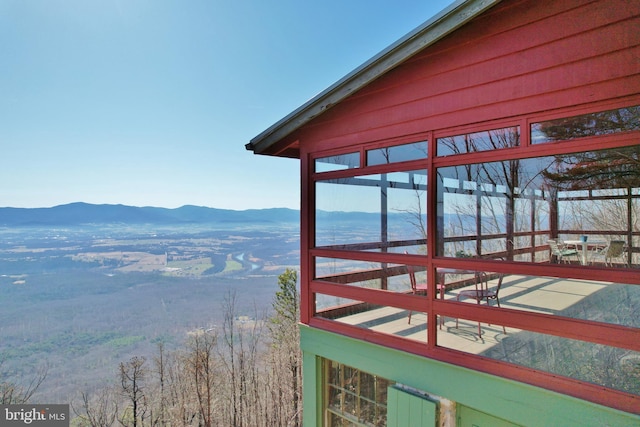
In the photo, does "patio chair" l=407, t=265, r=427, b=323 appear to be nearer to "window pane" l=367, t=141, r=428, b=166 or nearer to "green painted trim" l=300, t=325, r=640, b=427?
"green painted trim" l=300, t=325, r=640, b=427

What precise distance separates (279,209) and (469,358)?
25.6 meters

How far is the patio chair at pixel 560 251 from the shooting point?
248cm

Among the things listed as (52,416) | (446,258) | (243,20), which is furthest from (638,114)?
(243,20)

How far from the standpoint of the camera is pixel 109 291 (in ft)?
72.4

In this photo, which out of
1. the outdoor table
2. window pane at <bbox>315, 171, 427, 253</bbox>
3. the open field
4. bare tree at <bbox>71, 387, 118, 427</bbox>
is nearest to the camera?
the outdoor table

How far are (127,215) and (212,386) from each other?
2312cm

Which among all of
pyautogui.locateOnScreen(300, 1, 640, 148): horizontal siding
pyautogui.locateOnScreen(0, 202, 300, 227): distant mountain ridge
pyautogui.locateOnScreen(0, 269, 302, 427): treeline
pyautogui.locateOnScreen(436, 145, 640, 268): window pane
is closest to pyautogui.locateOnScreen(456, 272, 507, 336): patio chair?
pyautogui.locateOnScreen(436, 145, 640, 268): window pane

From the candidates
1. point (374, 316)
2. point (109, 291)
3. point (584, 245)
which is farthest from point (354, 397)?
point (109, 291)

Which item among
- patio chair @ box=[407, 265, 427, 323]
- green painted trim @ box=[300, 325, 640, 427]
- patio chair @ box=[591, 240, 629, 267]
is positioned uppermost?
patio chair @ box=[591, 240, 629, 267]

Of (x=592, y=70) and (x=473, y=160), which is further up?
(x=592, y=70)

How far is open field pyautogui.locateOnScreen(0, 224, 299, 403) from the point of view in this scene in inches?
640

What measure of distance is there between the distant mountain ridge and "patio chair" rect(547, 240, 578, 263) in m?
22.6

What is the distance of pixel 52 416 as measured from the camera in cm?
675

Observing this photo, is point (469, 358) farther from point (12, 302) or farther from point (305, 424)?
point (12, 302)
